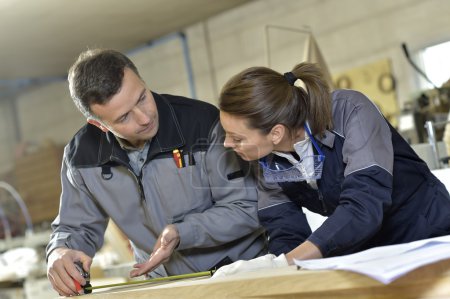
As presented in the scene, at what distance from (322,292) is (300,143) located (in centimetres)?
66

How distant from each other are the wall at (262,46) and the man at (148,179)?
3749 mm

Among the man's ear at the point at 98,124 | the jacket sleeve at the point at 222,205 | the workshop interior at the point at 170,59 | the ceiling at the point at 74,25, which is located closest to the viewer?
A: the jacket sleeve at the point at 222,205

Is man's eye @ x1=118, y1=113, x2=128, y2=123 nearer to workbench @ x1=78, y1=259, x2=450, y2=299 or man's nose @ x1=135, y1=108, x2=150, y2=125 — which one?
man's nose @ x1=135, y1=108, x2=150, y2=125

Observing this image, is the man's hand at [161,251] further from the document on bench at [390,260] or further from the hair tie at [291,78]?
the document on bench at [390,260]

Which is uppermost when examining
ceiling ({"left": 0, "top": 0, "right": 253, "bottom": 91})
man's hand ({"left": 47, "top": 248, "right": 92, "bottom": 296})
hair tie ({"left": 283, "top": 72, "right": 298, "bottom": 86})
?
ceiling ({"left": 0, "top": 0, "right": 253, "bottom": 91})

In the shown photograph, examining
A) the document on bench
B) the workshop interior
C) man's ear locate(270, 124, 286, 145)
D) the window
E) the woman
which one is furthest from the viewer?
the window

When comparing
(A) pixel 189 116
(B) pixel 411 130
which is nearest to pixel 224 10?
(B) pixel 411 130

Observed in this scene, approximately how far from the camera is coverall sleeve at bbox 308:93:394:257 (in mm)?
1300

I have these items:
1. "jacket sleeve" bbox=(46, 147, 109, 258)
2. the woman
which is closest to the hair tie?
the woman

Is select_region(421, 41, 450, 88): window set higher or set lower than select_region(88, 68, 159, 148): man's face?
lower

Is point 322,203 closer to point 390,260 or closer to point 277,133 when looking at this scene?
point 277,133

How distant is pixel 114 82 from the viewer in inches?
67.2

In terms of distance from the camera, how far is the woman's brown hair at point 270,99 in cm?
154

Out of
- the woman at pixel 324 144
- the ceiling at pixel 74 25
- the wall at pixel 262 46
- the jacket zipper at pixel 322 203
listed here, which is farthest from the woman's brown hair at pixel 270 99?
the ceiling at pixel 74 25
